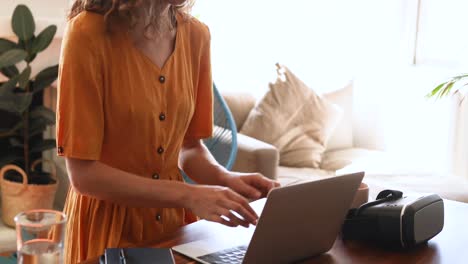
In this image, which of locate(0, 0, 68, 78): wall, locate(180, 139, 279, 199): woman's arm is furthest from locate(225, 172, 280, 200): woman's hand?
locate(0, 0, 68, 78): wall

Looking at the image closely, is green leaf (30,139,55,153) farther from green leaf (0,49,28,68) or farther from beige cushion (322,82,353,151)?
beige cushion (322,82,353,151)

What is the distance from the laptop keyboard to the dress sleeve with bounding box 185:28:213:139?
410 mm

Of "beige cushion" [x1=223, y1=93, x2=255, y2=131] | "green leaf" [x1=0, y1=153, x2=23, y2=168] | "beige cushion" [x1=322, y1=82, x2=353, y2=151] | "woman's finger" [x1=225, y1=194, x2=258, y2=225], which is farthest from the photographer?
"beige cushion" [x1=322, y1=82, x2=353, y2=151]

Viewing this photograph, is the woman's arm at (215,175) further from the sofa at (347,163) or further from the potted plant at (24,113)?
the potted plant at (24,113)

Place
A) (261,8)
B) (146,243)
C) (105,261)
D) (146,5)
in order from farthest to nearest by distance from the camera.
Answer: (261,8)
(146,5)
(146,243)
(105,261)

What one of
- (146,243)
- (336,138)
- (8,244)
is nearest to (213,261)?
(146,243)

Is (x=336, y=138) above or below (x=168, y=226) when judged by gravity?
below

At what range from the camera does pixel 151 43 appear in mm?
1531

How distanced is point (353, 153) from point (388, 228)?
223 centimetres

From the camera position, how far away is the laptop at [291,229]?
45.7 inches

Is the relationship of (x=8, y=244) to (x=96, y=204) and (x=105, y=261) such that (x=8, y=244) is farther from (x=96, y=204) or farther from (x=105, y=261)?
(x=105, y=261)

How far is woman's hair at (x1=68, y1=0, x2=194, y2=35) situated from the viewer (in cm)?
143

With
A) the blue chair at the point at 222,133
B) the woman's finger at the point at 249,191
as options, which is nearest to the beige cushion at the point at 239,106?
the blue chair at the point at 222,133

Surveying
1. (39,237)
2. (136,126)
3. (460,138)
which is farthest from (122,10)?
(460,138)
